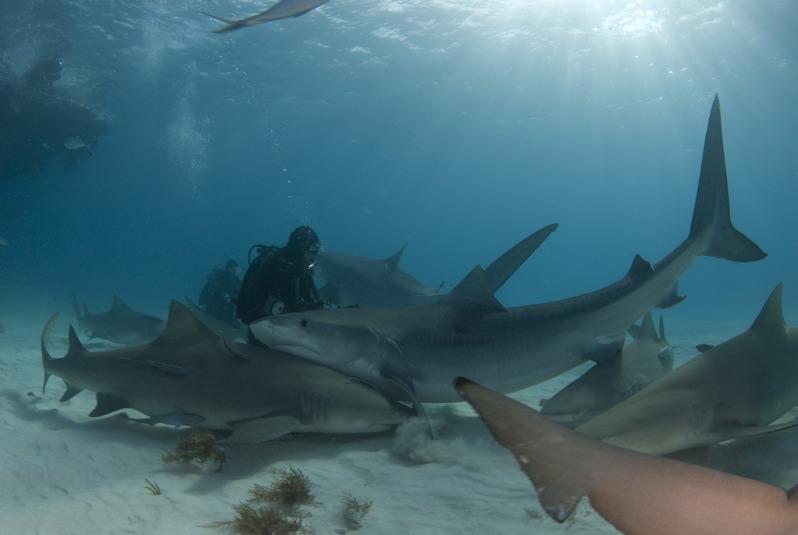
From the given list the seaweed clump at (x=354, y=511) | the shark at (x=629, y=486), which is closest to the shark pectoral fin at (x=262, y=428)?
the seaweed clump at (x=354, y=511)

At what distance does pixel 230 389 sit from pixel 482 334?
8.70ft

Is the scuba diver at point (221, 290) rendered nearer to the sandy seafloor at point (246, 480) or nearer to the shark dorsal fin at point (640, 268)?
the sandy seafloor at point (246, 480)

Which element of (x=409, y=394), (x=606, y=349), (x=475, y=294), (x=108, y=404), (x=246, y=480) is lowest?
(x=108, y=404)

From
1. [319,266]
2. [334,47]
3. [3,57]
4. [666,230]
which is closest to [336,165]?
[334,47]

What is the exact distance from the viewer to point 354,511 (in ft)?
10.5

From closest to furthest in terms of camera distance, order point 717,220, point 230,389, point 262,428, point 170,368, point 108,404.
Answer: point 262,428 < point 230,389 < point 170,368 < point 108,404 < point 717,220

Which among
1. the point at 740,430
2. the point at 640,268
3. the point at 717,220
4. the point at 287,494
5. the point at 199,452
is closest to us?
the point at 287,494

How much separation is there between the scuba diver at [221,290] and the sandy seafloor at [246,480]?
7.25m

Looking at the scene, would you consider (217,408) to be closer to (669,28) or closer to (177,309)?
(177,309)

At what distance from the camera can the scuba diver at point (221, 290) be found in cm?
1295

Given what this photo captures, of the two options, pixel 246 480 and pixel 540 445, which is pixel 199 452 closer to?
pixel 246 480

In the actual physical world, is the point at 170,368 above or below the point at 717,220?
below

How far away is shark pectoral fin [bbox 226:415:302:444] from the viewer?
4035 mm

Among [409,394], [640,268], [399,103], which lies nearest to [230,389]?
[409,394]
